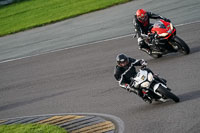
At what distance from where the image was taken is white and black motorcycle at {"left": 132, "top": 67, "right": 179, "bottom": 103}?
10.4m

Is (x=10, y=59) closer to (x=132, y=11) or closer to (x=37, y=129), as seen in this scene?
(x=132, y=11)

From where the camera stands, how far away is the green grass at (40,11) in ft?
86.5

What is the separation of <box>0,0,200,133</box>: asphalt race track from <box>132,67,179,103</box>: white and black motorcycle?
22cm

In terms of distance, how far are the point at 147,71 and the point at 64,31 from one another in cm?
1321

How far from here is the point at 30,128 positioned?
1093 centimetres

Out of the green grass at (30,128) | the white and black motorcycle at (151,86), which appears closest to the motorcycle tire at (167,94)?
the white and black motorcycle at (151,86)

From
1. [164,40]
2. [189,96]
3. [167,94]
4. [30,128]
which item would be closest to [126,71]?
[167,94]

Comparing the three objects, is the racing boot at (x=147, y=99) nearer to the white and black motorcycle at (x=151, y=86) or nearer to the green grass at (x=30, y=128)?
the white and black motorcycle at (x=151, y=86)

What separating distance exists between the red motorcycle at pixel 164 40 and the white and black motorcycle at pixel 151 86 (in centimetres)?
374

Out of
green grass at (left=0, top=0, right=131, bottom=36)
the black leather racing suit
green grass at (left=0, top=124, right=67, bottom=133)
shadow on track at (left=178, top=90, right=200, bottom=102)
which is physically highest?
the black leather racing suit

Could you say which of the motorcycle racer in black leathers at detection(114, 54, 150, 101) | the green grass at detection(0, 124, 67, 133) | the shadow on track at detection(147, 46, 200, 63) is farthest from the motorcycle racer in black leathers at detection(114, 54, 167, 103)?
the shadow on track at detection(147, 46, 200, 63)

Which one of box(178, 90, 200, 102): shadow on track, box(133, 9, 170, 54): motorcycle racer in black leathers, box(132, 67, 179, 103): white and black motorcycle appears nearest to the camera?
box(132, 67, 179, 103): white and black motorcycle

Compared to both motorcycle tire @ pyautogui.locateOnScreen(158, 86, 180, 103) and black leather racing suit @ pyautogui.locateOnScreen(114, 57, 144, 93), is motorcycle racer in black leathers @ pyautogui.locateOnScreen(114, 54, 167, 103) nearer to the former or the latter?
black leather racing suit @ pyautogui.locateOnScreen(114, 57, 144, 93)

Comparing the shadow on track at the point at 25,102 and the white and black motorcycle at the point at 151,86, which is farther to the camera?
the shadow on track at the point at 25,102
